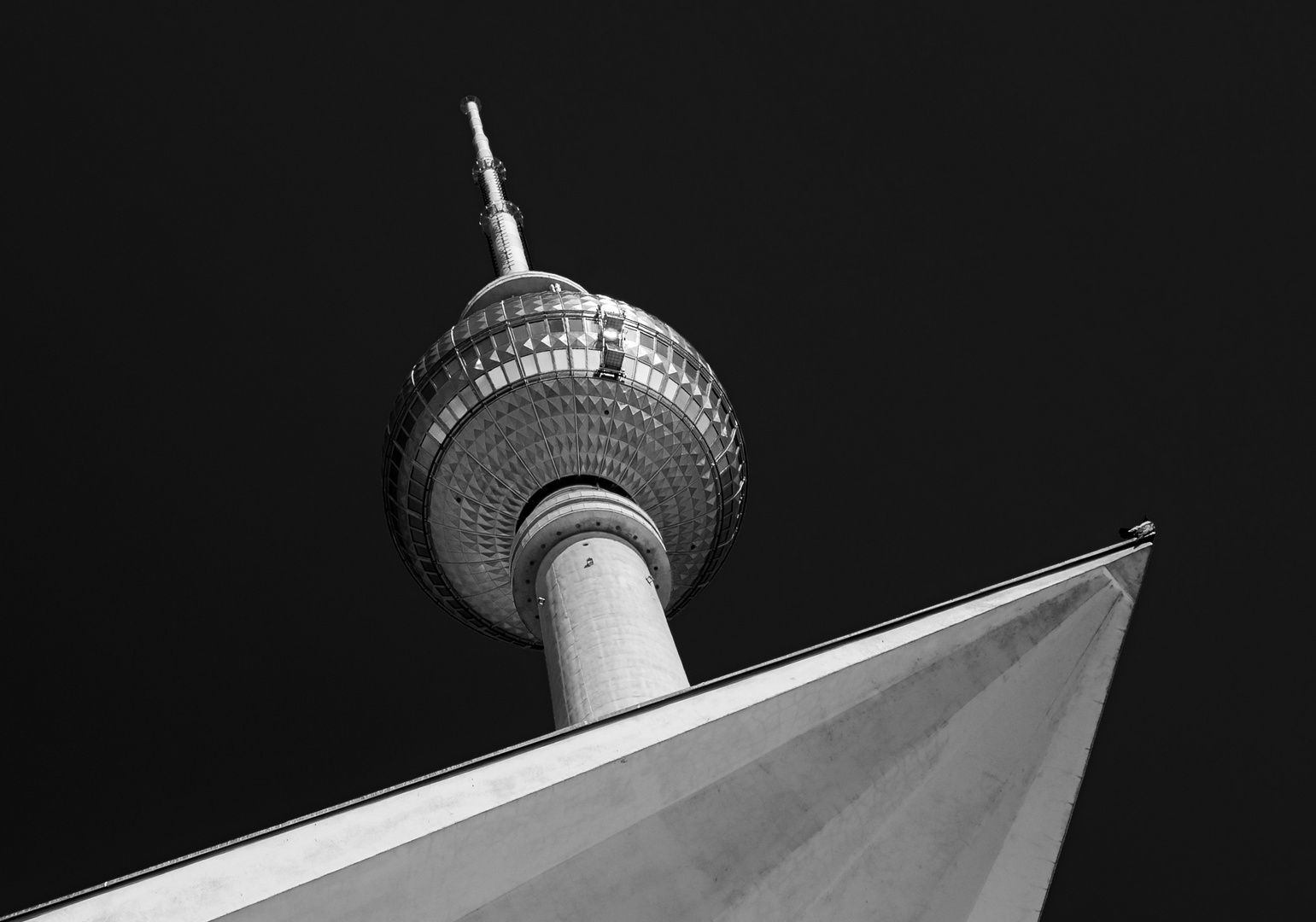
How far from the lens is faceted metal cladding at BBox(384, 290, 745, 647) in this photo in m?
33.8

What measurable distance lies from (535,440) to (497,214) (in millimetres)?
15916

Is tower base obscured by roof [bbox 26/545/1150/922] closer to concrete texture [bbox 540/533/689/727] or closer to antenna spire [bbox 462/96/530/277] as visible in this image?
concrete texture [bbox 540/533/689/727]

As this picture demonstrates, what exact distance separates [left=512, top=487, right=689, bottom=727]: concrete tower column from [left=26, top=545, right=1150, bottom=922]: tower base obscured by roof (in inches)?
200

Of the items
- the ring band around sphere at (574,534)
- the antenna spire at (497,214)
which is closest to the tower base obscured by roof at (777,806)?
the ring band around sphere at (574,534)

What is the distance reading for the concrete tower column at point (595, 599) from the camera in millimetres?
25969

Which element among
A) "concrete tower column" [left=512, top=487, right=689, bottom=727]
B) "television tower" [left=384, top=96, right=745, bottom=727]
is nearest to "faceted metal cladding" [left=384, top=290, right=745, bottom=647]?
"television tower" [left=384, top=96, right=745, bottom=727]

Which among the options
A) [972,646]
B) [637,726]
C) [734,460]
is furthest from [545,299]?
[637,726]

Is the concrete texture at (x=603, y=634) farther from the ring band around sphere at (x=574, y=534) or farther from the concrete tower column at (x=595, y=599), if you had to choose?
the ring band around sphere at (x=574, y=534)

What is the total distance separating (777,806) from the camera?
18.7 meters

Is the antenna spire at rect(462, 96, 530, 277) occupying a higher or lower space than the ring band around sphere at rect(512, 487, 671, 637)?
higher

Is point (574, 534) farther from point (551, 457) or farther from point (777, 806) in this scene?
point (777, 806)

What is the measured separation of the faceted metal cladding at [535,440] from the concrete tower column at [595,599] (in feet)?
6.05

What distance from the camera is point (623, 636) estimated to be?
2691 cm

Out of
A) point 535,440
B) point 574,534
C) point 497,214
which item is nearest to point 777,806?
point 574,534
